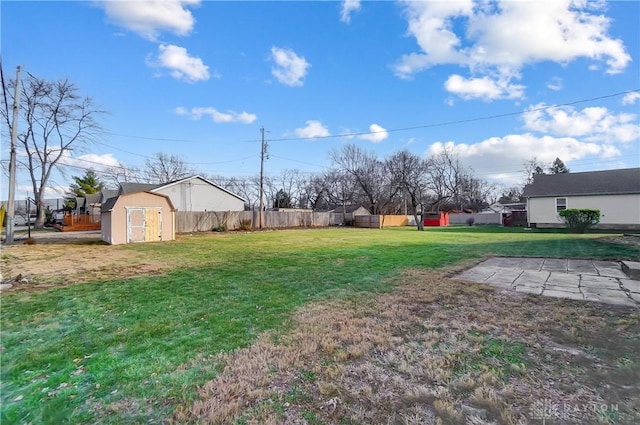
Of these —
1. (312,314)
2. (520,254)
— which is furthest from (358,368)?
(520,254)

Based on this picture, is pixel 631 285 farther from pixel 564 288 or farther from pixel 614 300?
pixel 614 300

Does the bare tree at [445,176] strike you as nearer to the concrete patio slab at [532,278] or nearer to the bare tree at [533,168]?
the bare tree at [533,168]

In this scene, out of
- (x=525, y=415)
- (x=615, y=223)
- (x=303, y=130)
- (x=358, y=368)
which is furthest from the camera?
(x=303, y=130)

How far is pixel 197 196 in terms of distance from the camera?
27188 millimetres

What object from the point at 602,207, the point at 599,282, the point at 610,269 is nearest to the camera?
the point at 599,282

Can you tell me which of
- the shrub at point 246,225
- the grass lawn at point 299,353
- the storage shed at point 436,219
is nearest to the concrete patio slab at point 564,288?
the grass lawn at point 299,353

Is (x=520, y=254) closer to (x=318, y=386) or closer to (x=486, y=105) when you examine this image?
(x=318, y=386)

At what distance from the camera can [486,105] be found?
16.3m

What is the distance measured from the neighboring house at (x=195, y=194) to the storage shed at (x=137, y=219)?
33.4 ft

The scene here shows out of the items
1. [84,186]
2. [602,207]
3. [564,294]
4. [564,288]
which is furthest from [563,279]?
[84,186]

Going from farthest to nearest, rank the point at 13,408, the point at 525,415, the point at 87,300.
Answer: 1. the point at 87,300
2. the point at 13,408
3. the point at 525,415

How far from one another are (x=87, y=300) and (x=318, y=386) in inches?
173

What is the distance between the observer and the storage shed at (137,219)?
1409 cm

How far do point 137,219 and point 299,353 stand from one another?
14.9 m
